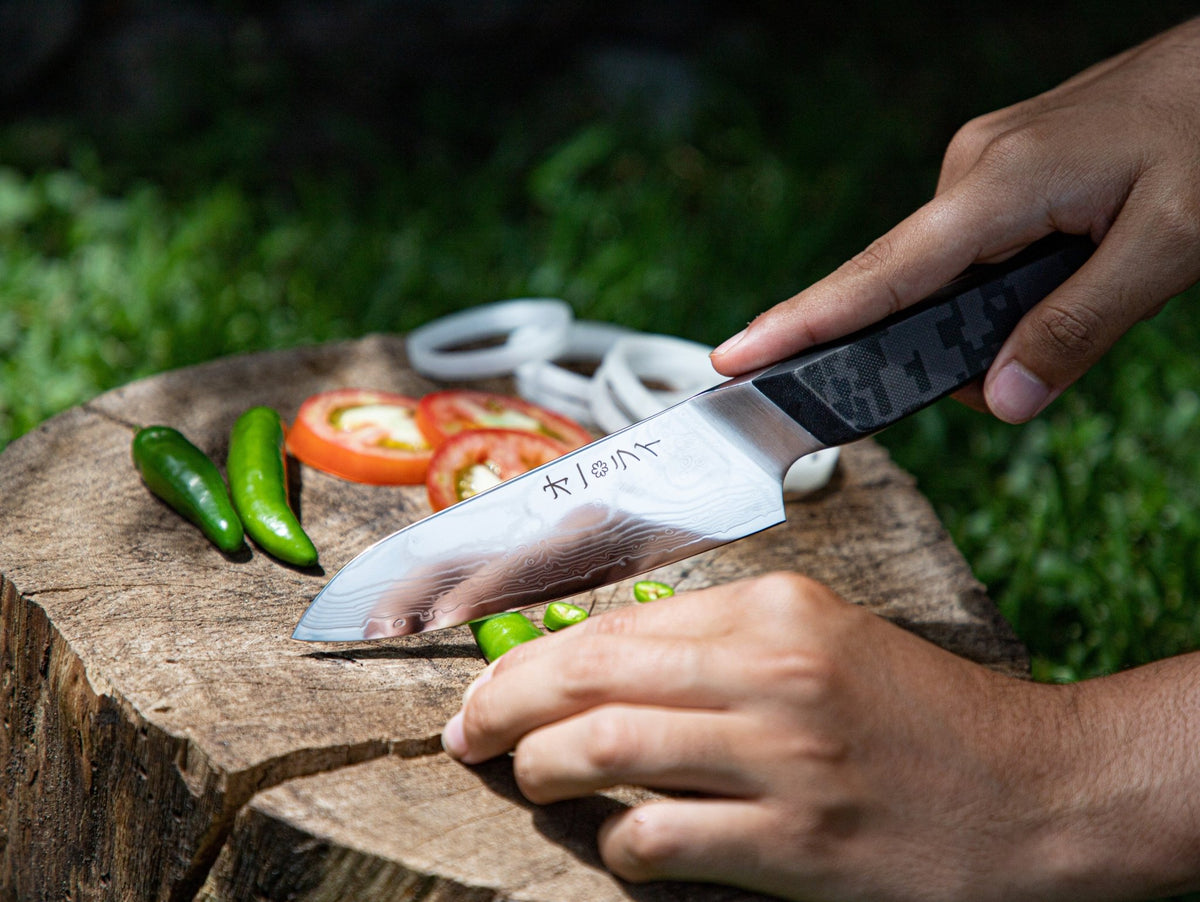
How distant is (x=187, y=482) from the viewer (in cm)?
212

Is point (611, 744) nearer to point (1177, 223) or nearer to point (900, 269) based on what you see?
point (900, 269)

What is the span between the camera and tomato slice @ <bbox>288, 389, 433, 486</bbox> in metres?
2.42

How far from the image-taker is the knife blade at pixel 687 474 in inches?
73.0

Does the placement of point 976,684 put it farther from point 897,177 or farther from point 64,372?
point 897,177

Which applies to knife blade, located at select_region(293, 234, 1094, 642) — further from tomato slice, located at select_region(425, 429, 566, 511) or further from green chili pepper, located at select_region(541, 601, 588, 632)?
tomato slice, located at select_region(425, 429, 566, 511)

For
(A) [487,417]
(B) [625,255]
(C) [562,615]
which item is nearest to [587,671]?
(C) [562,615]

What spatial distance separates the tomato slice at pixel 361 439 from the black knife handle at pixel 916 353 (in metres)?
0.95

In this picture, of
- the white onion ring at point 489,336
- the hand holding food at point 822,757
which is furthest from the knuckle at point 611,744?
the white onion ring at point 489,336

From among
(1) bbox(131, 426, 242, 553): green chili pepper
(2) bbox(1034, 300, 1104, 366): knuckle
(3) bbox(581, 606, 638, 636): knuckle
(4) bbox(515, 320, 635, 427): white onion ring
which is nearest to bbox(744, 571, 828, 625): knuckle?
(3) bbox(581, 606, 638, 636): knuckle

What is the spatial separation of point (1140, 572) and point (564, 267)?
2.71 metres

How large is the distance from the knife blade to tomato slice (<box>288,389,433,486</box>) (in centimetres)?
60

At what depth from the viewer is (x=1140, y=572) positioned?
3307mm

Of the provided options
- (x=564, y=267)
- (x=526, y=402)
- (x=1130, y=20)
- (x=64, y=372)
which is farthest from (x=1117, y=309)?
(x=1130, y=20)

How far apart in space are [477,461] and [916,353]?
1.01 meters
